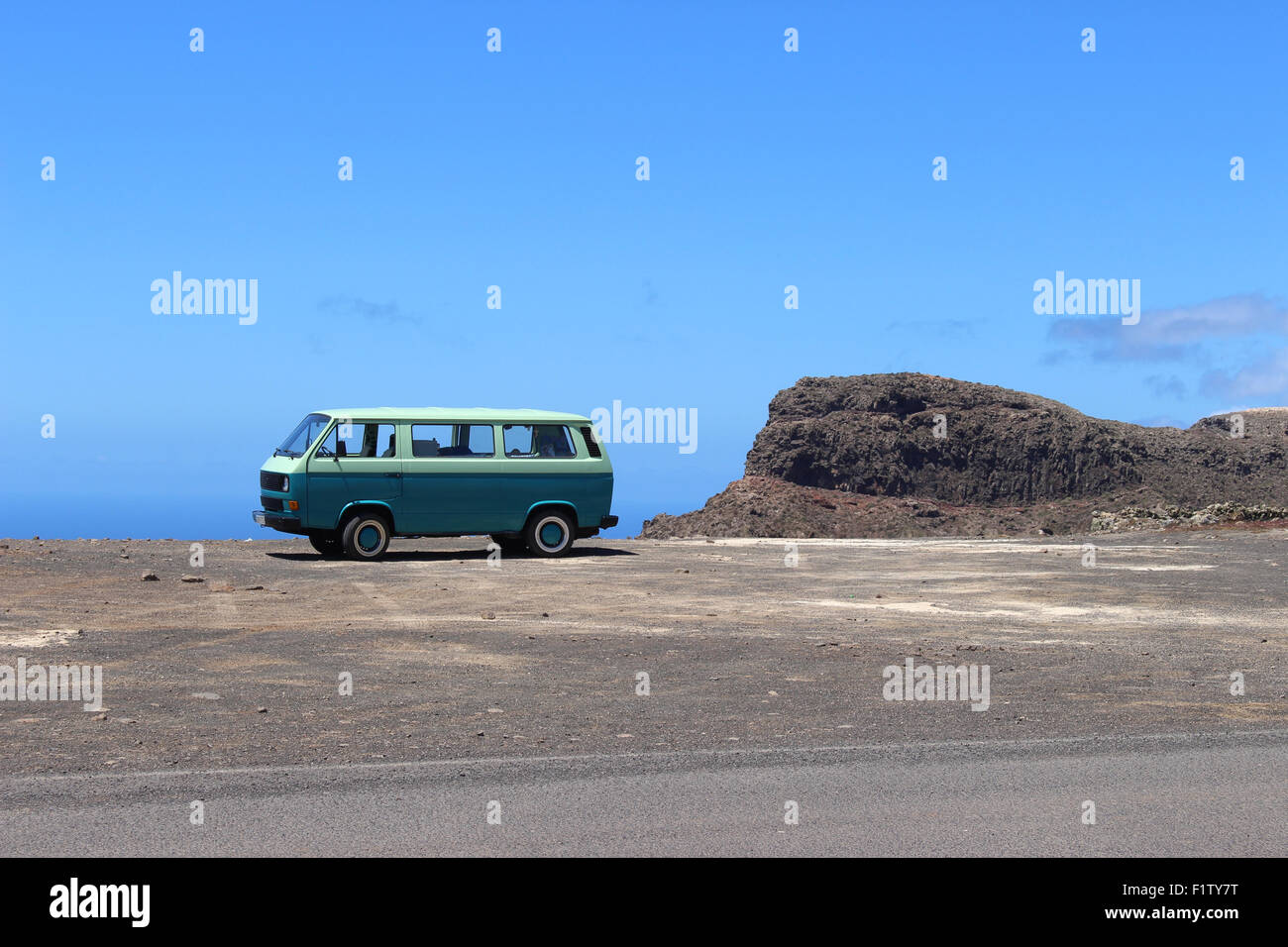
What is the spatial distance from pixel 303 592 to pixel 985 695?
9.61m

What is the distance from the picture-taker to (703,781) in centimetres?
747

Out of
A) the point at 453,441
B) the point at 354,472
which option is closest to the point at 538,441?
the point at 453,441

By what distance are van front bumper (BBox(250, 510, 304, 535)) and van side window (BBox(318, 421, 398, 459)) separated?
114 centimetres

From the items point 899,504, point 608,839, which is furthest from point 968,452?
point 608,839

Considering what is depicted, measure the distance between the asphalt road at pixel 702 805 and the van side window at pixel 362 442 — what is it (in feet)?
44.1

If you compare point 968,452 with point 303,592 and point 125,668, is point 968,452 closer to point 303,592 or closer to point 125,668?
point 303,592

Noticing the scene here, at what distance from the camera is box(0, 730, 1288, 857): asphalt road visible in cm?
619

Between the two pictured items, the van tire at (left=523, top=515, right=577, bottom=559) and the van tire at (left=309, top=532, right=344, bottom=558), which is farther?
the van tire at (left=523, top=515, right=577, bottom=559)
